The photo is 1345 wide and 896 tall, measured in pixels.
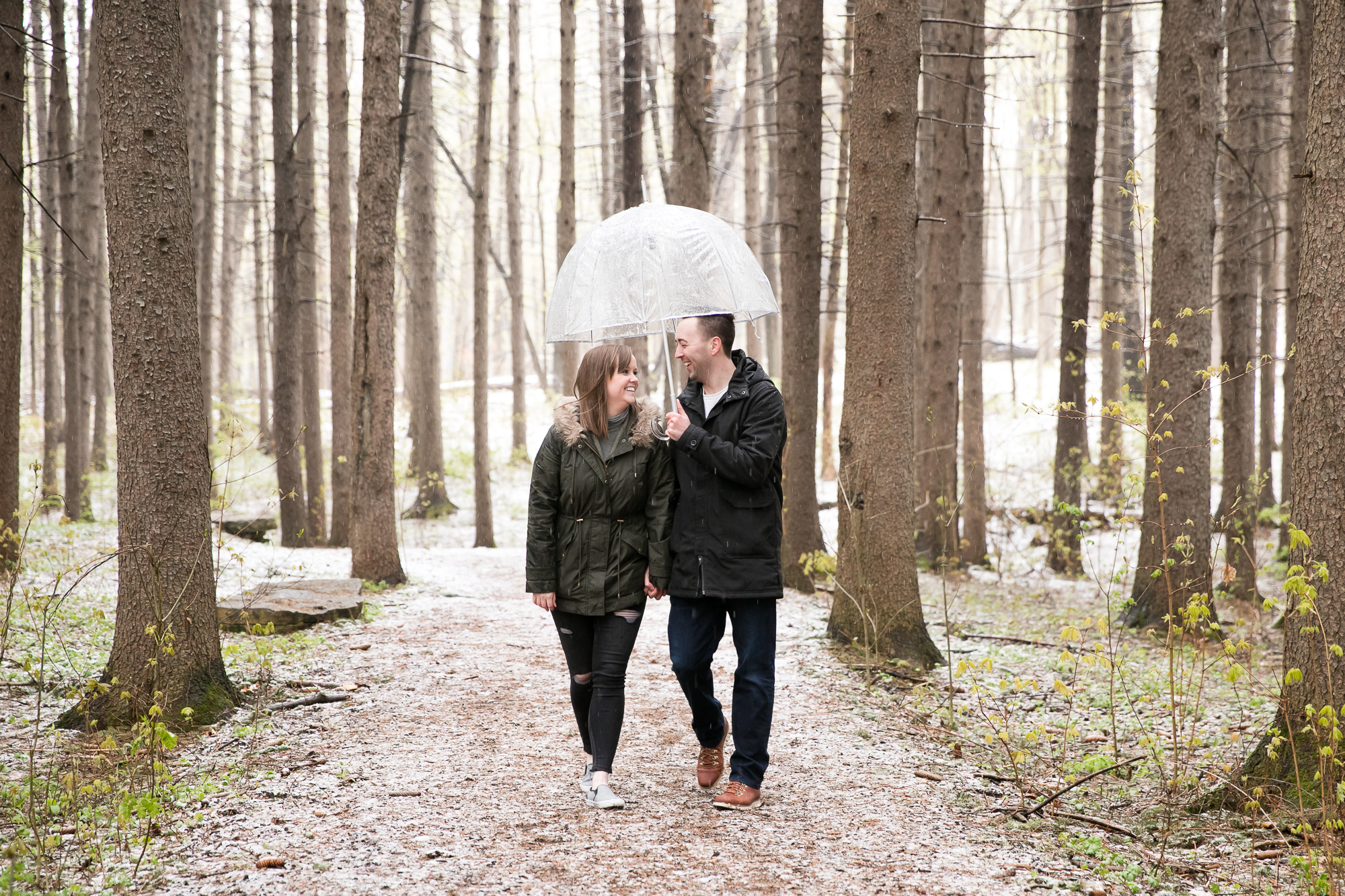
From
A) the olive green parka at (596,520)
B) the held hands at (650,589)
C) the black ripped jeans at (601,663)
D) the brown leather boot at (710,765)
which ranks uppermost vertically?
the olive green parka at (596,520)

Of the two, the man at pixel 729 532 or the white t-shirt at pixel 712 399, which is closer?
the man at pixel 729 532

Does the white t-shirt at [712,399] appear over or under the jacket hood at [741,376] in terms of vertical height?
under

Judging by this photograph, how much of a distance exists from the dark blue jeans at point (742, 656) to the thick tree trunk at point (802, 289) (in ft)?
17.6

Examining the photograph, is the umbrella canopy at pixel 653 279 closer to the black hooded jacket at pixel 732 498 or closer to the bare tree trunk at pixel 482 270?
the black hooded jacket at pixel 732 498

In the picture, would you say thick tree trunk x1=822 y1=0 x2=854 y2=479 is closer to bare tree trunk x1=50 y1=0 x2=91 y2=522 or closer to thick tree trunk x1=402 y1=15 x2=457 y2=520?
thick tree trunk x1=402 y1=15 x2=457 y2=520

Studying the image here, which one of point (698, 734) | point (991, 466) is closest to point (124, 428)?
point (698, 734)

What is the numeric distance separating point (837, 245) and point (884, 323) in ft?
23.8

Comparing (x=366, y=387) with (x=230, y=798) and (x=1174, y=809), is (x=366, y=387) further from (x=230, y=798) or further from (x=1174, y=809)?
(x=1174, y=809)

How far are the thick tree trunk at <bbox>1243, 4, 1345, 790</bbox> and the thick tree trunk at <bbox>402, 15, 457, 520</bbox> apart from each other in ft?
44.3

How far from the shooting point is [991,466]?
2062cm

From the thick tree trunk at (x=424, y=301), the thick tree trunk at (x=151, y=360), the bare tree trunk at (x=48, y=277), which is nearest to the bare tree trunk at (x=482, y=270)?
the thick tree trunk at (x=424, y=301)

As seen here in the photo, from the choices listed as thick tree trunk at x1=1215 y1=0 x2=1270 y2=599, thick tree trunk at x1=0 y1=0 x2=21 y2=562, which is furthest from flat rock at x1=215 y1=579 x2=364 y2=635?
thick tree trunk at x1=1215 y1=0 x2=1270 y2=599

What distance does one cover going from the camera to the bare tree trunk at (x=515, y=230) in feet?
59.4

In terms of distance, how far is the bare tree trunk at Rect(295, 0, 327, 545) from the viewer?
41.2 feet
